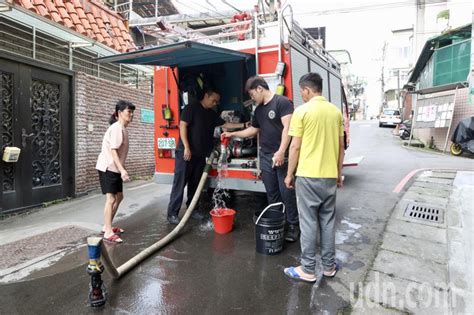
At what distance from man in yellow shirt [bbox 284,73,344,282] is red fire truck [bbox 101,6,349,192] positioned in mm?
1188

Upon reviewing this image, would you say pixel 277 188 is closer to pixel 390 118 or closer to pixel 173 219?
pixel 173 219

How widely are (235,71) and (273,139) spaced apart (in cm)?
224

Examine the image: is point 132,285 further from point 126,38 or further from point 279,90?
point 126,38

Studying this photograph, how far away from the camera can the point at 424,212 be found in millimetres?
5070

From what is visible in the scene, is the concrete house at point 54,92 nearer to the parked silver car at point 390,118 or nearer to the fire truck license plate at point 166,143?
the fire truck license plate at point 166,143

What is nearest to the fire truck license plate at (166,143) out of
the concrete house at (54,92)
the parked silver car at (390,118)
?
the concrete house at (54,92)

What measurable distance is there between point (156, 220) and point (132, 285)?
213 cm

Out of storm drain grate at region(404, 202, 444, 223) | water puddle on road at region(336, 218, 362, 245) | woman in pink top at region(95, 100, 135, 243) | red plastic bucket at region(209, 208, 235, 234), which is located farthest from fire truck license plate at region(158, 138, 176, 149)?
storm drain grate at region(404, 202, 444, 223)

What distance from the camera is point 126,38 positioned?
7.70 meters

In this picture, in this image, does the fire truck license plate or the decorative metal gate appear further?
the decorative metal gate

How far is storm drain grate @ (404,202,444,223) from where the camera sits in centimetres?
479

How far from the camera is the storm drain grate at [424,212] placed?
4789mm

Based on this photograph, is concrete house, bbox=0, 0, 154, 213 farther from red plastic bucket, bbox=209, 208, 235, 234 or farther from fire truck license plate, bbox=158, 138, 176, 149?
red plastic bucket, bbox=209, 208, 235, 234

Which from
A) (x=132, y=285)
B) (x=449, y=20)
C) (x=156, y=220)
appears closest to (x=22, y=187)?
(x=156, y=220)
